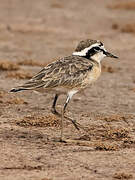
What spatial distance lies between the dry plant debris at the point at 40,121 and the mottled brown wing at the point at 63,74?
1.22 m

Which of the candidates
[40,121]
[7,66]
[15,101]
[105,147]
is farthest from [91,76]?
[7,66]

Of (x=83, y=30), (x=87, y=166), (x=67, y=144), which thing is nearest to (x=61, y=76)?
(x=67, y=144)

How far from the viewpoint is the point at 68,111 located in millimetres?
11992

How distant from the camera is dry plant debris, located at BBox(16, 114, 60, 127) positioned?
35.0 ft

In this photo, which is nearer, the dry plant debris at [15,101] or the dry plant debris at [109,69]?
the dry plant debris at [15,101]

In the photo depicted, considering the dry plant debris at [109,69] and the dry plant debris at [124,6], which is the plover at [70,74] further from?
the dry plant debris at [124,6]

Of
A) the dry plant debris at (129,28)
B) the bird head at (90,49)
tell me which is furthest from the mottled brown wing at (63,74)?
the dry plant debris at (129,28)

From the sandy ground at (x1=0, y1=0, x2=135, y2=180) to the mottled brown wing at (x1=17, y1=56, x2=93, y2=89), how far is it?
3.07ft

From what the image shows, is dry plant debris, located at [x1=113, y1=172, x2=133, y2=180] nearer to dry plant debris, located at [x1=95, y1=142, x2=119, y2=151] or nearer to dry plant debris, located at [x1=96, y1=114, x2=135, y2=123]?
dry plant debris, located at [x1=95, y1=142, x2=119, y2=151]

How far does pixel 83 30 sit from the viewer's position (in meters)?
24.1

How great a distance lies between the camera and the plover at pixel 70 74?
377 inches

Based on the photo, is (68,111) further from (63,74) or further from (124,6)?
(124,6)

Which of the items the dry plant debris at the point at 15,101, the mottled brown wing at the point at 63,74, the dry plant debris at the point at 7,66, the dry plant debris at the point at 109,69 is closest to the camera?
the mottled brown wing at the point at 63,74

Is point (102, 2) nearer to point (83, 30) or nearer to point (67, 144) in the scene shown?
point (83, 30)
